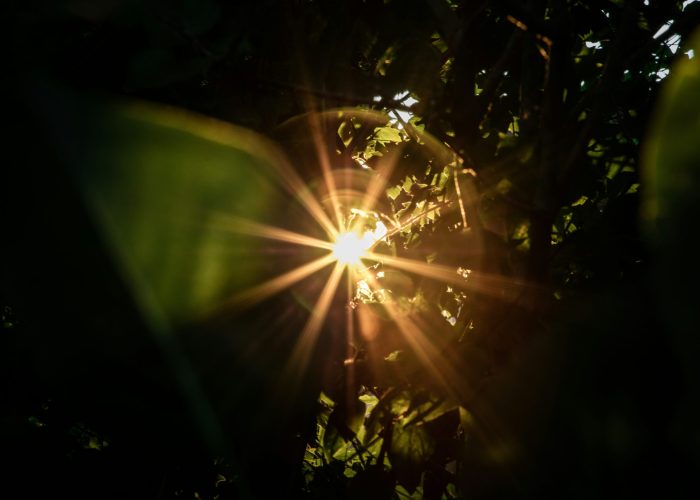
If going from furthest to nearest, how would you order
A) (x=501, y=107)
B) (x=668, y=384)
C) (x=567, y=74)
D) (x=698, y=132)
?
(x=501, y=107)
(x=567, y=74)
(x=668, y=384)
(x=698, y=132)

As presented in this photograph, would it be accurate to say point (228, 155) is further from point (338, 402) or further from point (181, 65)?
point (338, 402)

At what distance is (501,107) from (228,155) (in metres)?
1.92

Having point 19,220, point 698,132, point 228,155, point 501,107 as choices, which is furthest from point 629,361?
point 501,107

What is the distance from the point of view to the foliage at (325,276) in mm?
820

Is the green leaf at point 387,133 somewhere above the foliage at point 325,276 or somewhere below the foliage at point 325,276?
above

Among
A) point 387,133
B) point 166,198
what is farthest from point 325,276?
point 387,133

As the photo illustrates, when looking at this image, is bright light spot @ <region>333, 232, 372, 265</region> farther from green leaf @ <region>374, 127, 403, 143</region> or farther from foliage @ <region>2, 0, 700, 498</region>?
green leaf @ <region>374, 127, 403, 143</region>

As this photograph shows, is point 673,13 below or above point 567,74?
above

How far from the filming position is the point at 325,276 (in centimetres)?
124

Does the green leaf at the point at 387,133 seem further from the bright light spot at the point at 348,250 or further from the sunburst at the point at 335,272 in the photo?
the bright light spot at the point at 348,250

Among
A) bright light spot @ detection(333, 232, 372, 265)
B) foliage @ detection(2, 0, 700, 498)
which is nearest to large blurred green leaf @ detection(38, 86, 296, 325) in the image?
foliage @ detection(2, 0, 700, 498)

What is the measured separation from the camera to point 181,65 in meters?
0.86

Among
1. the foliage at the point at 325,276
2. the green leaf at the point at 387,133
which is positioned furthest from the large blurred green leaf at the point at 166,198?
the green leaf at the point at 387,133

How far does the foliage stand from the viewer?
2.69ft
